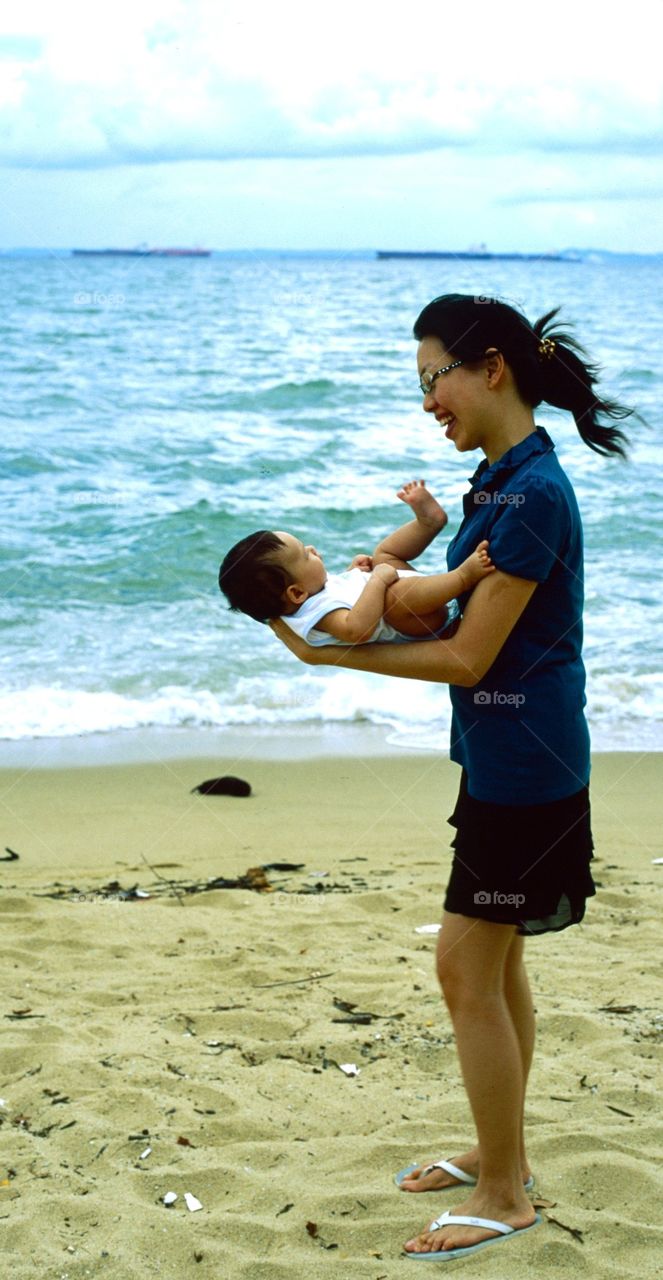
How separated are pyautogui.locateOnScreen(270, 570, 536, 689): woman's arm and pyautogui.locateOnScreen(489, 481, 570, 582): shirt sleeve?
0.09 ft

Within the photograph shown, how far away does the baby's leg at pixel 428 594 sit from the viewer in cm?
227

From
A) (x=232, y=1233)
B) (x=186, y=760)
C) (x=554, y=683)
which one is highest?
(x=554, y=683)

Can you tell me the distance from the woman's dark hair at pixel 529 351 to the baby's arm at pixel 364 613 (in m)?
0.44

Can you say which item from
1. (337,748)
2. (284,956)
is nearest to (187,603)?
(337,748)

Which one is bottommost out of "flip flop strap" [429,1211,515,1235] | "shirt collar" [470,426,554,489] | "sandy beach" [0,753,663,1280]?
"sandy beach" [0,753,663,1280]

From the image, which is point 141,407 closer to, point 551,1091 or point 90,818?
point 90,818


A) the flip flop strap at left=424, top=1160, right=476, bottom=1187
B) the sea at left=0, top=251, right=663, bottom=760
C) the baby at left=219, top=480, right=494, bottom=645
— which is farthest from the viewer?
the sea at left=0, top=251, right=663, bottom=760

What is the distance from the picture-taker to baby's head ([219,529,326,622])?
2471mm

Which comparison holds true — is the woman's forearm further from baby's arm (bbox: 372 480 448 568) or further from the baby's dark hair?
baby's arm (bbox: 372 480 448 568)

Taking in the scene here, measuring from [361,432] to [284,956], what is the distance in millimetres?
12556

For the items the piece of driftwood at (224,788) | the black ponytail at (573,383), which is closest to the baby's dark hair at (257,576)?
the black ponytail at (573,383)

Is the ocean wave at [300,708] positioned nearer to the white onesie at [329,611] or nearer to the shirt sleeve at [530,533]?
the white onesie at [329,611]

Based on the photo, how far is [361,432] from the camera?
16.2 meters

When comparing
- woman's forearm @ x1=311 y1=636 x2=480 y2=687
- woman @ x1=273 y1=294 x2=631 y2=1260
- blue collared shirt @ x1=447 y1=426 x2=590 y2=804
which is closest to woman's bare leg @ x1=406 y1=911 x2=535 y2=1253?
woman @ x1=273 y1=294 x2=631 y2=1260
